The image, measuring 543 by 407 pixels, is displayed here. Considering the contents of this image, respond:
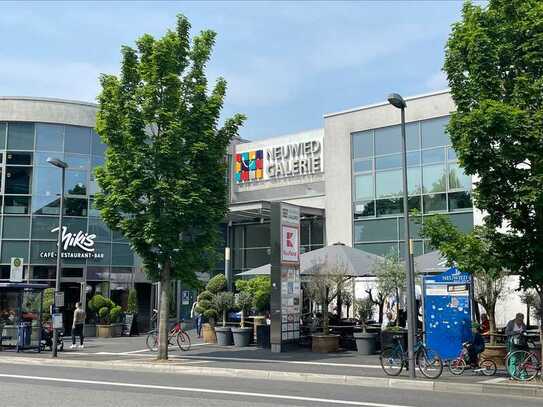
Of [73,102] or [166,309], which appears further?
[73,102]

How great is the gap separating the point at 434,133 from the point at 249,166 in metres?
13.0

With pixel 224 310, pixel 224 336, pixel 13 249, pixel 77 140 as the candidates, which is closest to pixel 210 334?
pixel 224 310

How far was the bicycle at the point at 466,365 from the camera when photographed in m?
15.7

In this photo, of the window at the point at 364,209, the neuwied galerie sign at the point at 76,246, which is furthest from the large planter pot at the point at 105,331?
the window at the point at 364,209

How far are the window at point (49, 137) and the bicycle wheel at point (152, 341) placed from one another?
15.0m

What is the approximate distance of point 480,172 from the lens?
14.6 m

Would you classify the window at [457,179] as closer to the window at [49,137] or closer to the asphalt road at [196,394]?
the asphalt road at [196,394]

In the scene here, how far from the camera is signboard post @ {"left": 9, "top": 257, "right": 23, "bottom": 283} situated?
3078 centimetres

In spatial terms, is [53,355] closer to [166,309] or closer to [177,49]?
[166,309]

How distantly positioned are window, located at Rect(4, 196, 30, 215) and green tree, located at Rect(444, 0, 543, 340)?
25946 millimetres

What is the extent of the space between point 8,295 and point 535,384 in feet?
66.4

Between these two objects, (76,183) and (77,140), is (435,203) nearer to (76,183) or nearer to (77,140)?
(76,183)

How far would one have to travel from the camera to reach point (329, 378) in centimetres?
1548

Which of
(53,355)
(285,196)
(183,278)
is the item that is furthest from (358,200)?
(53,355)
